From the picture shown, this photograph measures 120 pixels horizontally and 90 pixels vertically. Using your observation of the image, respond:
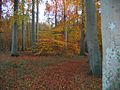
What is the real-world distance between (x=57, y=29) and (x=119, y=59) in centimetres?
2344

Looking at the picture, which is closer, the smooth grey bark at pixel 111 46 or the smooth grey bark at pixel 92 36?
the smooth grey bark at pixel 111 46

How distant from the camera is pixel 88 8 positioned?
37.7 ft

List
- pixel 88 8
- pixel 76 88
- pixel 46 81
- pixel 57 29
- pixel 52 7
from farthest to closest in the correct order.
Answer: pixel 52 7, pixel 57 29, pixel 88 8, pixel 46 81, pixel 76 88

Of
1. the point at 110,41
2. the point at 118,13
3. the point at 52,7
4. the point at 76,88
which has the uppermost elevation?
the point at 52,7

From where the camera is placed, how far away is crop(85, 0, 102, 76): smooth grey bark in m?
11.4

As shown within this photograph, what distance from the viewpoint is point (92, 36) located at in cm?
1155

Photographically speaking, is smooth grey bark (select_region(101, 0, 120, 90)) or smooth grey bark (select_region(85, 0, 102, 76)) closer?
smooth grey bark (select_region(101, 0, 120, 90))

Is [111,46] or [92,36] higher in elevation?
[92,36]

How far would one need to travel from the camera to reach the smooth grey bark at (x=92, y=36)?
37.5ft

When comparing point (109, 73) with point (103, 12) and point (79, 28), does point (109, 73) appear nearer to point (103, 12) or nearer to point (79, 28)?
point (103, 12)

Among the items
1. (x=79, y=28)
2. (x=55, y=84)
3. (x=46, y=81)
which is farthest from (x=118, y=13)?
(x=79, y=28)

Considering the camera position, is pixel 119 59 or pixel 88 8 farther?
pixel 88 8

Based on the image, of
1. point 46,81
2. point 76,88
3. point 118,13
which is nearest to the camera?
point 118,13

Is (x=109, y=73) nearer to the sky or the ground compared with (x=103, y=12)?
nearer to the ground
